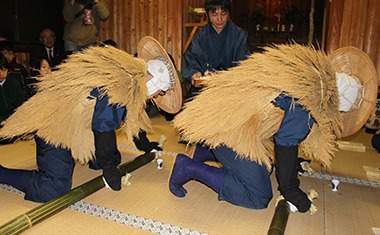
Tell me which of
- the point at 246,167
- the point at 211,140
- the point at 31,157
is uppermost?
the point at 211,140

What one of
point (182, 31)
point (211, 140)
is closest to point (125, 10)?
point (182, 31)

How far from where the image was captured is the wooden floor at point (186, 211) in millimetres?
1663

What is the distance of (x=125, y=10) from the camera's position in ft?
19.1

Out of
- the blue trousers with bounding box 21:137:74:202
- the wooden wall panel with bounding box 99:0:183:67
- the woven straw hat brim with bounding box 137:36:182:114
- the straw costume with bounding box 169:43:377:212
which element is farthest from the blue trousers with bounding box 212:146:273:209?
the wooden wall panel with bounding box 99:0:183:67

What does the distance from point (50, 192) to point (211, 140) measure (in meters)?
0.94

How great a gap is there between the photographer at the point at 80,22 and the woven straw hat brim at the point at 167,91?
7.63 feet

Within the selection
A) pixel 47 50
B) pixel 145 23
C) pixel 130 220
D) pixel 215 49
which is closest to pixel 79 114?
pixel 130 220

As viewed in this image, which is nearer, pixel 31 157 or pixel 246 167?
pixel 246 167

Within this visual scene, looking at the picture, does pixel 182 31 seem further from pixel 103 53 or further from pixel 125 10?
pixel 103 53

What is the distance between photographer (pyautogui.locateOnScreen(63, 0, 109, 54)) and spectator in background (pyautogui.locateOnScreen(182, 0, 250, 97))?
194 centimetres

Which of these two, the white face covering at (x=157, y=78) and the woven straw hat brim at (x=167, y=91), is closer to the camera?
the white face covering at (x=157, y=78)

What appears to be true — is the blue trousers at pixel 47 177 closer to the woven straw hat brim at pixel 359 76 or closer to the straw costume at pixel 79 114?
the straw costume at pixel 79 114

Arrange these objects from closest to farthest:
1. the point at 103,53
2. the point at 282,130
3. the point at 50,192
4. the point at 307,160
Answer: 1. the point at 282,130
2. the point at 103,53
3. the point at 50,192
4. the point at 307,160

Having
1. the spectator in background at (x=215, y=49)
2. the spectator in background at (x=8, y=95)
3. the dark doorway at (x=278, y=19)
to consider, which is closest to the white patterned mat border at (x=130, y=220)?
the spectator in background at (x=215, y=49)
